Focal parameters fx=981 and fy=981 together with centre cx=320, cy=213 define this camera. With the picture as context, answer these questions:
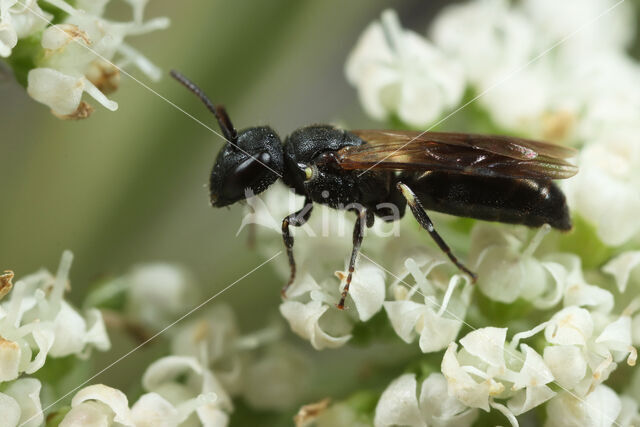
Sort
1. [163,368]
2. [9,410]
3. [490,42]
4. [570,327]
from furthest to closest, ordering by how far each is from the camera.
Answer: [490,42] → [163,368] → [570,327] → [9,410]

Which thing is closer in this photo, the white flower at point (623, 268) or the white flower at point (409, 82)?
the white flower at point (623, 268)

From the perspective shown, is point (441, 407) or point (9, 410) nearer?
point (9, 410)

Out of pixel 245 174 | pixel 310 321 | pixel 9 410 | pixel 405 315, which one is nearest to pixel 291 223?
pixel 245 174

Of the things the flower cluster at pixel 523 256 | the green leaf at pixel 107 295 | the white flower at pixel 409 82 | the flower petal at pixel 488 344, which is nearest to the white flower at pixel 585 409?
the flower cluster at pixel 523 256

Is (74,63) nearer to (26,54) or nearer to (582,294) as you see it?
(26,54)

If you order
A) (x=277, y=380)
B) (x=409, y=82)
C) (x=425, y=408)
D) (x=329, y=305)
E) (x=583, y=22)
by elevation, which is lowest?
(x=277, y=380)

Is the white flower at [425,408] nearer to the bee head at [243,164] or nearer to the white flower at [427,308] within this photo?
the white flower at [427,308]

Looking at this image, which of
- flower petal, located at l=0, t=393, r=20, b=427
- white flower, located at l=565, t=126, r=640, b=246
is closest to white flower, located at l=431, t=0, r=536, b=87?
white flower, located at l=565, t=126, r=640, b=246
